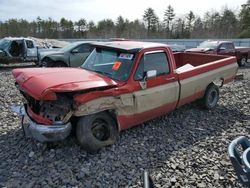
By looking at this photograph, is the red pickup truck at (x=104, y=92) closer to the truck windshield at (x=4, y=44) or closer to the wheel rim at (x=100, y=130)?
the wheel rim at (x=100, y=130)

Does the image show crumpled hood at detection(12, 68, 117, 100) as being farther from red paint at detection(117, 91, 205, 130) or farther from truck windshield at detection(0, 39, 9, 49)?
truck windshield at detection(0, 39, 9, 49)

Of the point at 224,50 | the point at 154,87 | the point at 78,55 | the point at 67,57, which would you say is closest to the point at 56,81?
the point at 154,87

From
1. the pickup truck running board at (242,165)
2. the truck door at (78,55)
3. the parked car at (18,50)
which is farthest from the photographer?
the parked car at (18,50)

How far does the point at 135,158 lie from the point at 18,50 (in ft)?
42.4

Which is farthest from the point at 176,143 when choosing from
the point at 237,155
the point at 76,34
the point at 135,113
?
the point at 76,34

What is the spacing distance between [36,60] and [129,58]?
11.6 m

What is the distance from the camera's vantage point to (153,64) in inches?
203

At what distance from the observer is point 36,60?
594 inches

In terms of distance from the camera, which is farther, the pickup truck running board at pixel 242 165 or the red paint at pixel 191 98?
the red paint at pixel 191 98

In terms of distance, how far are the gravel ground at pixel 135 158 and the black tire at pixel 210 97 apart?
0.84m

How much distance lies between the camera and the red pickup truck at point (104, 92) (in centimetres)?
395

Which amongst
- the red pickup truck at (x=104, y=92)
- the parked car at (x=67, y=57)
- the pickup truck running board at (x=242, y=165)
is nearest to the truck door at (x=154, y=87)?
the red pickup truck at (x=104, y=92)

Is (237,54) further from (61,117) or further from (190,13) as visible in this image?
(190,13)

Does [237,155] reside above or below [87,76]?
below
